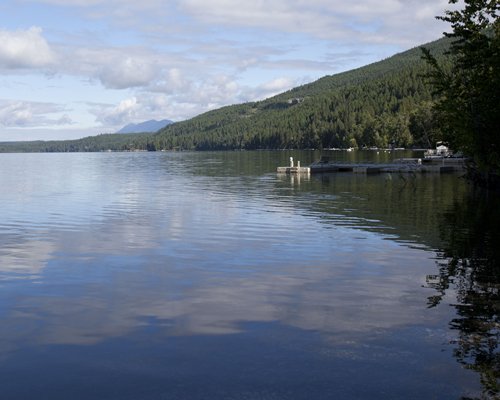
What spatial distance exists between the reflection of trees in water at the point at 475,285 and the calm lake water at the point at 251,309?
6 centimetres

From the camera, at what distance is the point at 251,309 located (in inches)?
680

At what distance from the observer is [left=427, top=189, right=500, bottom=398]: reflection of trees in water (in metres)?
13.0

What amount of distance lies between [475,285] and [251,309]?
28.3ft

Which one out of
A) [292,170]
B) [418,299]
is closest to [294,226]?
[418,299]

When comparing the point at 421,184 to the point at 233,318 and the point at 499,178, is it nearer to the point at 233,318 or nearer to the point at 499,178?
the point at 499,178

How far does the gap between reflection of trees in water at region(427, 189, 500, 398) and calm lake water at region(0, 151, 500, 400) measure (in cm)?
6

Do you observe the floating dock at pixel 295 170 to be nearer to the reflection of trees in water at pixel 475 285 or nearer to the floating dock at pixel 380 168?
the floating dock at pixel 380 168

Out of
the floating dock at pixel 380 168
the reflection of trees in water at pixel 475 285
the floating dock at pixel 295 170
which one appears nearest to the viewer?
the reflection of trees in water at pixel 475 285

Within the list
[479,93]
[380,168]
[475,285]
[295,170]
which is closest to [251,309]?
[475,285]

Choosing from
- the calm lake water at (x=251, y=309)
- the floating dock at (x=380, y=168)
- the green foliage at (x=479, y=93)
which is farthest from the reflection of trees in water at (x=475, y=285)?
the floating dock at (x=380, y=168)

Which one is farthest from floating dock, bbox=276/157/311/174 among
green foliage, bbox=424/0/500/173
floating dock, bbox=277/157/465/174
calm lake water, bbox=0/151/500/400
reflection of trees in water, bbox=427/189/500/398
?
calm lake water, bbox=0/151/500/400

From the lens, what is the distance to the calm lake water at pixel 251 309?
12.0m

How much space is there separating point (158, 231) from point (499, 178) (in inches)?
1491

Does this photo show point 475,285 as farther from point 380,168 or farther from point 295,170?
point 380,168
